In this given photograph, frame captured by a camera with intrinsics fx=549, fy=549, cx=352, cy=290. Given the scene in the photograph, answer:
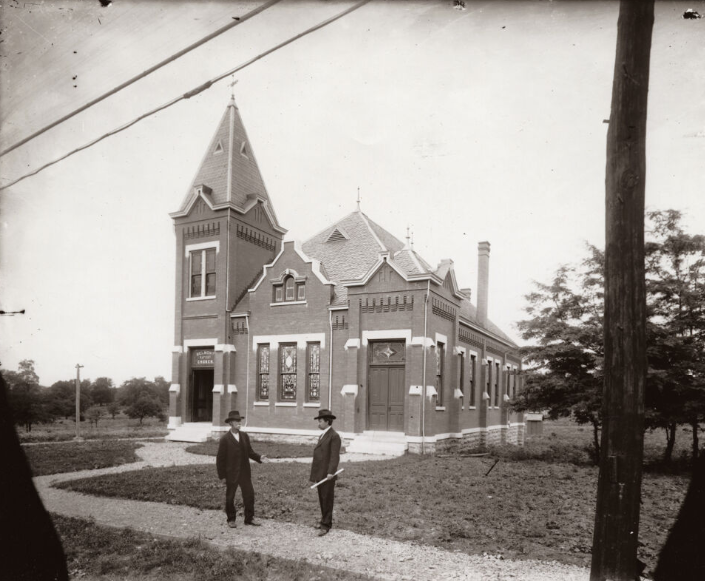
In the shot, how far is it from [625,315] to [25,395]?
30.6 feet

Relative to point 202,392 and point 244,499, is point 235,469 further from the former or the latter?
point 202,392

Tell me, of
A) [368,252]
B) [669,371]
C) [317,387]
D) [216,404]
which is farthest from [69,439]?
[669,371]

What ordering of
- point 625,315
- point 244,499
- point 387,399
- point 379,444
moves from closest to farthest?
point 625,315
point 244,499
point 379,444
point 387,399

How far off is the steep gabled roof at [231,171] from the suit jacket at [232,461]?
15.1 metres

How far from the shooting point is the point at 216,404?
21938mm

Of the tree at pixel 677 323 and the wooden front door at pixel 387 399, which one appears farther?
the wooden front door at pixel 387 399

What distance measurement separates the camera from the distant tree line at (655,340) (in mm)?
13273

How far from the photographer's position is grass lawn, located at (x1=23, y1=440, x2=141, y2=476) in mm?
13047

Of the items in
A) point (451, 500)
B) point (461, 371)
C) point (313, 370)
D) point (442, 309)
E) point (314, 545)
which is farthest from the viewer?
point (461, 371)

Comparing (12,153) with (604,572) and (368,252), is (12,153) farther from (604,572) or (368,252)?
(368,252)

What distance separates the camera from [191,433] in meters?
22.1

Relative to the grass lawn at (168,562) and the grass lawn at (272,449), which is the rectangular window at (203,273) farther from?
the grass lawn at (168,562)

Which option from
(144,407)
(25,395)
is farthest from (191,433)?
(25,395)

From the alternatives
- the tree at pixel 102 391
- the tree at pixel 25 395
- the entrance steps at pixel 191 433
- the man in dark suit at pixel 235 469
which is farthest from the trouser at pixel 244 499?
the entrance steps at pixel 191 433
